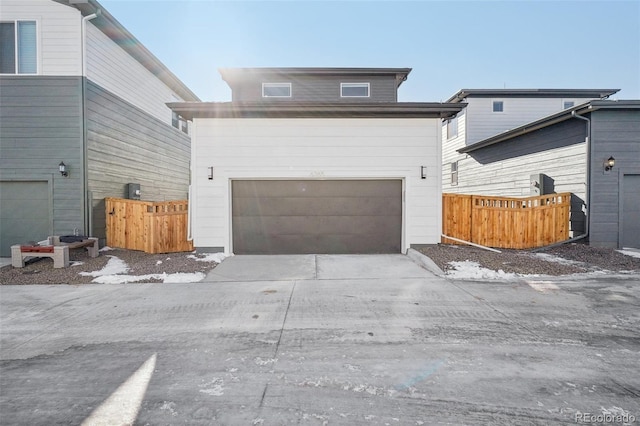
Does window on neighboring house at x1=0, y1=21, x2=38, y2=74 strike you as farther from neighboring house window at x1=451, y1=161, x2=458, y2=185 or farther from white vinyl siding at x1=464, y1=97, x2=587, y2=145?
neighboring house window at x1=451, y1=161, x2=458, y2=185

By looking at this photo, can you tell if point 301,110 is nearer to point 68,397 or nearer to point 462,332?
point 462,332

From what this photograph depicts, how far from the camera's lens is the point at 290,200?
8117 mm

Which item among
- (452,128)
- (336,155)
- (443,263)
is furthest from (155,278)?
(452,128)

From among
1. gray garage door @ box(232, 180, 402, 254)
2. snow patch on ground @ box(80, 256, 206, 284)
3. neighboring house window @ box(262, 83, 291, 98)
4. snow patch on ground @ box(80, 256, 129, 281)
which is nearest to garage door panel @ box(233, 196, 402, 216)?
gray garage door @ box(232, 180, 402, 254)

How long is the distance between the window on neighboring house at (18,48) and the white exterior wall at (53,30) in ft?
0.53

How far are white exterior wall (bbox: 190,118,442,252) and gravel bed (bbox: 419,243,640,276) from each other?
2.85 ft

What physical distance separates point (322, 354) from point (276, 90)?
12.8 meters

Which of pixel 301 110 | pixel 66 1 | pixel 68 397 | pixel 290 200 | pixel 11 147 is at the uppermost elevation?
pixel 66 1

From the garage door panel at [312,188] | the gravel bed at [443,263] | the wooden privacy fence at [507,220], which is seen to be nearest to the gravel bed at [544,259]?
the gravel bed at [443,263]

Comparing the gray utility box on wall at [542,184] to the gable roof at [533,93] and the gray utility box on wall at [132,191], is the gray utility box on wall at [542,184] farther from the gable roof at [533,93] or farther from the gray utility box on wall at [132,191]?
the gray utility box on wall at [132,191]

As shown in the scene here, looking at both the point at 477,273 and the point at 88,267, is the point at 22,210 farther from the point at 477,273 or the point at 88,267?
the point at 477,273

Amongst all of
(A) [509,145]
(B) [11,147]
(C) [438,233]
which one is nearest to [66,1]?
(B) [11,147]

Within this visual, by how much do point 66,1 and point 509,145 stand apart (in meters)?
14.5

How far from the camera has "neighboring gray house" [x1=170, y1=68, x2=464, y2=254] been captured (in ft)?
26.2
